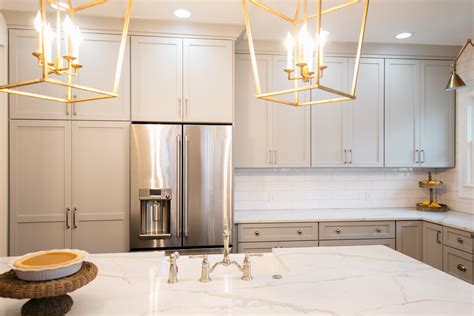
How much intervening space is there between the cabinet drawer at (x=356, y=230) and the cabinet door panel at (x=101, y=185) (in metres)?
1.82

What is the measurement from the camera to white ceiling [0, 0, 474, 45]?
2.44 meters

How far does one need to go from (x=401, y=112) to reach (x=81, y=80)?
3171 mm

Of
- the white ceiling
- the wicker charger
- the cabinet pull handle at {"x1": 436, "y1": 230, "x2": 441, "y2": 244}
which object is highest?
the white ceiling

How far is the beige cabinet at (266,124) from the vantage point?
3.18 metres

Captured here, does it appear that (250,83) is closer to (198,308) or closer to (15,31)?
(15,31)

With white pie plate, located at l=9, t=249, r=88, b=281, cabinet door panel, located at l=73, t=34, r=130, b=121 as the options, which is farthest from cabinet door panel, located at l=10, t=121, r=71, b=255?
white pie plate, located at l=9, t=249, r=88, b=281

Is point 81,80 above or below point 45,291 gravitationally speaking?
above

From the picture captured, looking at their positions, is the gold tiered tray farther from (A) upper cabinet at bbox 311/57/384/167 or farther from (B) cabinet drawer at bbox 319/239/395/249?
(B) cabinet drawer at bbox 319/239/395/249

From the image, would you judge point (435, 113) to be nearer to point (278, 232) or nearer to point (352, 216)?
point (352, 216)

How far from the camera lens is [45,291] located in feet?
3.11

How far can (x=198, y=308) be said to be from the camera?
1.12 meters

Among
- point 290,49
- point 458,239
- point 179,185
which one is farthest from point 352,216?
point 290,49

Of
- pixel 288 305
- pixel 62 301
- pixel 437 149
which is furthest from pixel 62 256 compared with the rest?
pixel 437 149

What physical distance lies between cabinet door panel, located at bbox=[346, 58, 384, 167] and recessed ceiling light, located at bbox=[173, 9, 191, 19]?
1.76 metres
